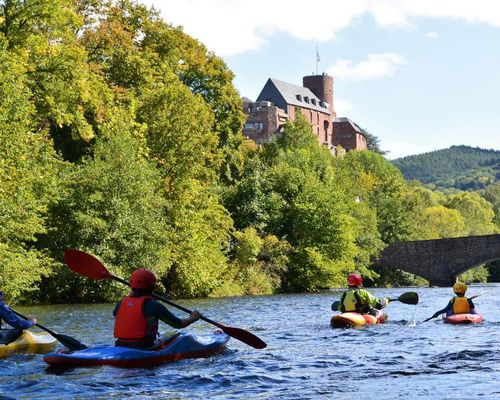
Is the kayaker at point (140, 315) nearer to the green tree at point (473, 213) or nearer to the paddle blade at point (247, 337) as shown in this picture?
the paddle blade at point (247, 337)

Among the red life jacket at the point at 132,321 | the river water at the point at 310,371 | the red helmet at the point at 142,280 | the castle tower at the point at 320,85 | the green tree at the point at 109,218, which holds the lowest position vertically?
the river water at the point at 310,371

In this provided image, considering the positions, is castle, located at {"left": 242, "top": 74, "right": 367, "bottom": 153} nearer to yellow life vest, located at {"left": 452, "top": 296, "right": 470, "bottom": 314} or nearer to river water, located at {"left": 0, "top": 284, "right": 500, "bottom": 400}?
yellow life vest, located at {"left": 452, "top": 296, "right": 470, "bottom": 314}

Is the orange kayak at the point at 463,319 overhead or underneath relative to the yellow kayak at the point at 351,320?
underneath

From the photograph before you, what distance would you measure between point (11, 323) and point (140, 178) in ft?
58.9

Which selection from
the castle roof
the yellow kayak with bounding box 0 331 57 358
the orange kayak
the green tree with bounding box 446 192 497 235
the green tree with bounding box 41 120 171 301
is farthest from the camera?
the castle roof

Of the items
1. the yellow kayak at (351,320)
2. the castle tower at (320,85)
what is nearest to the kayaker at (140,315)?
the yellow kayak at (351,320)

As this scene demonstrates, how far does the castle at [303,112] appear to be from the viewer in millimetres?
98250

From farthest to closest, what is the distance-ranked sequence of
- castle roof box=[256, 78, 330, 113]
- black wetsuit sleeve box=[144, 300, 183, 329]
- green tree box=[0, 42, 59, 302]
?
castle roof box=[256, 78, 330, 113] → green tree box=[0, 42, 59, 302] → black wetsuit sleeve box=[144, 300, 183, 329]

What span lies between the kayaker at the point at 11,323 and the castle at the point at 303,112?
259 ft

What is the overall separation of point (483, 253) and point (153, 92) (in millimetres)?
29896

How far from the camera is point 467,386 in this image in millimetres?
10047

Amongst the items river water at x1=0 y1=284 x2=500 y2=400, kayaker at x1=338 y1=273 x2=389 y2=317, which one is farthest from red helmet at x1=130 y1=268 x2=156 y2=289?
kayaker at x1=338 y1=273 x2=389 y2=317

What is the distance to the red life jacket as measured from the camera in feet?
37.0

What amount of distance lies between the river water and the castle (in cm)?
7559
